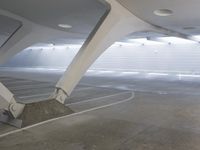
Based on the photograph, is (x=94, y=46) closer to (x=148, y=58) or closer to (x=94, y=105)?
(x=94, y=105)

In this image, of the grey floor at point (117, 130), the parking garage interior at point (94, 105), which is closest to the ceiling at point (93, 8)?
the parking garage interior at point (94, 105)

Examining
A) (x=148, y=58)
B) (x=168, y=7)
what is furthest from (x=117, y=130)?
(x=148, y=58)

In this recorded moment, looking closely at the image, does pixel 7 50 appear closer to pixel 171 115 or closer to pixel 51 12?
pixel 51 12

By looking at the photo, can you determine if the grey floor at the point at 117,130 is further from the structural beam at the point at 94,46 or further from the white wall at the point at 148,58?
the white wall at the point at 148,58

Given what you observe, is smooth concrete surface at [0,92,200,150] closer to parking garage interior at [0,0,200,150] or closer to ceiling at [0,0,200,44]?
parking garage interior at [0,0,200,150]

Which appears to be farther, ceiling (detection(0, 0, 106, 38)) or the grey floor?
ceiling (detection(0, 0, 106, 38))

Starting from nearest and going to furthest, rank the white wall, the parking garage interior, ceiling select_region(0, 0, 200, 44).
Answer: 1. the parking garage interior
2. ceiling select_region(0, 0, 200, 44)
3. the white wall

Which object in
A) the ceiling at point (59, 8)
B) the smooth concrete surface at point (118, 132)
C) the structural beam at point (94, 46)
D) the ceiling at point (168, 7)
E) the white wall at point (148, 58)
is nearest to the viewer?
the smooth concrete surface at point (118, 132)

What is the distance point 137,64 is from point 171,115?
1562 cm

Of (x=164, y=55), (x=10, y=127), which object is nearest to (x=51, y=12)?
(x=10, y=127)

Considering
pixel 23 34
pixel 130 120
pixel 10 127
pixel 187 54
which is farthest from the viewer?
pixel 187 54

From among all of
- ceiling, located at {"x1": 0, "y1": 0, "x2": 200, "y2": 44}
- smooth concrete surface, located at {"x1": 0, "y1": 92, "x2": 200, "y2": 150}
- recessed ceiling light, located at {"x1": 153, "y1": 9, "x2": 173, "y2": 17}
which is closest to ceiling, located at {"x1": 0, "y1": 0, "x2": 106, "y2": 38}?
ceiling, located at {"x1": 0, "y1": 0, "x2": 200, "y2": 44}

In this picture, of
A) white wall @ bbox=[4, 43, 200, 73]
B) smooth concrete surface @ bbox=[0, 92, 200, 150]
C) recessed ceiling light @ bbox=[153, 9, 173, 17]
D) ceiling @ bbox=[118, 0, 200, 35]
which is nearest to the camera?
smooth concrete surface @ bbox=[0, 92, 200, 150]

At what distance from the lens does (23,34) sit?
39.8 feet
